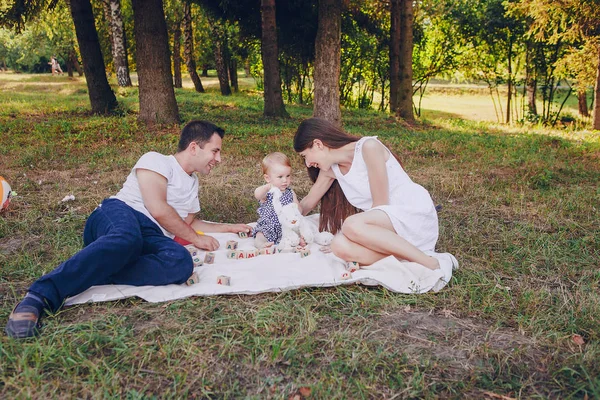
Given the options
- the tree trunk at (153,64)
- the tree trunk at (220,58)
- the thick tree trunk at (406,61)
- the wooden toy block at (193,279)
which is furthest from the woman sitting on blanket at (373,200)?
the tree trunk at (220,58)

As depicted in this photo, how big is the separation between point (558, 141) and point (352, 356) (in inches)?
338

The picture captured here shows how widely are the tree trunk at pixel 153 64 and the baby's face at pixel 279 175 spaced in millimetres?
6225

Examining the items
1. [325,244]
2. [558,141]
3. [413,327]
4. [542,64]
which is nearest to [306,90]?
[542,64]

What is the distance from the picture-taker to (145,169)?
143 inches

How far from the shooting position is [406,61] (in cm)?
1319

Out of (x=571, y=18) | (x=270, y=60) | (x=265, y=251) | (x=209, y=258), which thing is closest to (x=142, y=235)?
(x=209, y=258)

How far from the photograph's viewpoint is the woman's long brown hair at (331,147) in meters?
3.90

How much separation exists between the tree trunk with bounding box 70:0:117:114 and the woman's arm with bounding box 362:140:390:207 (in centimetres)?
961

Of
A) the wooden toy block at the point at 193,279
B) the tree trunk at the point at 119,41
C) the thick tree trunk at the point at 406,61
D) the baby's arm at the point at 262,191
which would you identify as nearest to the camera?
the wooden toy block at the point at 193,279

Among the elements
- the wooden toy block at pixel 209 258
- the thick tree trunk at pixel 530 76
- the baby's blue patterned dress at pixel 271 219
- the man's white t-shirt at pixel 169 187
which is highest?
the thick tree trunk at pixel 530 76

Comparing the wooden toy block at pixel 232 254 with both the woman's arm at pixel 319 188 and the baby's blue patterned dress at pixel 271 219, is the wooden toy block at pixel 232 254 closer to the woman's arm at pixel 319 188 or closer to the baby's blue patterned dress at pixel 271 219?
the baby's blue patterned dress at pixel 271 219

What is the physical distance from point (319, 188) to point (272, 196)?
0.45m

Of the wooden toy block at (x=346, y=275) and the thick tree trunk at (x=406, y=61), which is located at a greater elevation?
the thick tree trunk at (x=406, y=61)

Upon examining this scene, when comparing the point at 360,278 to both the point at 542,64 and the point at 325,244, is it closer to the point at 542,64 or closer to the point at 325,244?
the point at 325,244
